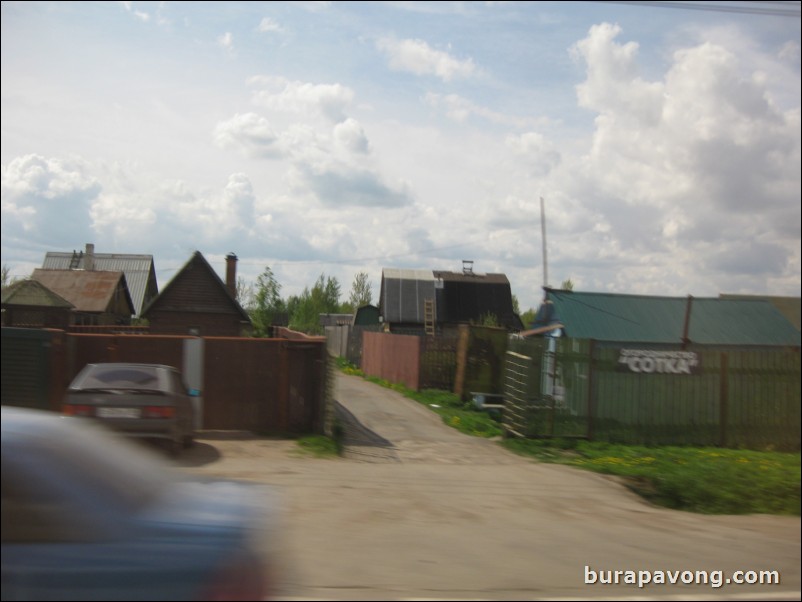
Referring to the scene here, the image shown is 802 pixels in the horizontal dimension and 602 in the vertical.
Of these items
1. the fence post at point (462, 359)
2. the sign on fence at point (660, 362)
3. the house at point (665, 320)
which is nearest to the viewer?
the sign on fence at point (660, 362)

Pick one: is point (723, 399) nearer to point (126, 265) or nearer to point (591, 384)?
point (591, 384)

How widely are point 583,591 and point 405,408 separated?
15.2m

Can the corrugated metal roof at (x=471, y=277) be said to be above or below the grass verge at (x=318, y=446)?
above

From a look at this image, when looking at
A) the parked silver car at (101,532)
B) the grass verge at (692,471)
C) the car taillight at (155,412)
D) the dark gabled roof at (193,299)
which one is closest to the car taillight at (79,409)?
the car taillight at (155,412)

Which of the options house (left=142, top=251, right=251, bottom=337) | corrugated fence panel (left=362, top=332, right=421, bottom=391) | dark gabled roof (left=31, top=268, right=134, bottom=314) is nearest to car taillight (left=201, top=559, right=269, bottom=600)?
corrugated fence panel (left=362, top=332, right=421, bottom=391)

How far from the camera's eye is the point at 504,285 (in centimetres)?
5100

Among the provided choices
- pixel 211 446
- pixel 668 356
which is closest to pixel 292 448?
pixel 211 446

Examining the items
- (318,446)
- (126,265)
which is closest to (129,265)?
(126,265)

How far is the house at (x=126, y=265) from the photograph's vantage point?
144 ft

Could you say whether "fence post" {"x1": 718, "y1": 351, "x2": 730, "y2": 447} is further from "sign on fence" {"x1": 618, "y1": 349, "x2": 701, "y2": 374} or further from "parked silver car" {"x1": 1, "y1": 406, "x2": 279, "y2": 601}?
"parked silver car" {"x1": 1, "y1": 406, "x2": 279, "y2": 601}

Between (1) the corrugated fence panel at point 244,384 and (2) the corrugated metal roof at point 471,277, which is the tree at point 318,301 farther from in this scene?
(1) the corrugated fence panel at point 244,384

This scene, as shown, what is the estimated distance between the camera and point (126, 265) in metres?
47.3

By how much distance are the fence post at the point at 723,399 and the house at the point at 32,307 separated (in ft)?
68.9

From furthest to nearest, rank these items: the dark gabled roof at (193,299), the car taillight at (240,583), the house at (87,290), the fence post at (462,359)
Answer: the house at (87,290) → the dark gabled roof at (193,299) → the fence post at (462,359) → the car taillight at (240,583)
